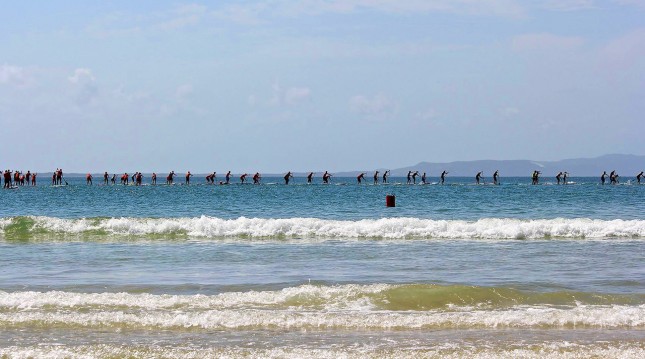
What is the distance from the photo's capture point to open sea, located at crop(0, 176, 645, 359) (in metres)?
10.1

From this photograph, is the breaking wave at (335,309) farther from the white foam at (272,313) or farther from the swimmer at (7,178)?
the swimmer at (7,178)

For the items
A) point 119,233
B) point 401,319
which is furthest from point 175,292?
point 119,233

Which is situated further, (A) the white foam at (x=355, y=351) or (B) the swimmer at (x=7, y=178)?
(B) the swimmer at (x=7, y=178)

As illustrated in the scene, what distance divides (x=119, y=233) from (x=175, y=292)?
15.3 meters

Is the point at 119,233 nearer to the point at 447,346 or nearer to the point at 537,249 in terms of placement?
the point at 537,249

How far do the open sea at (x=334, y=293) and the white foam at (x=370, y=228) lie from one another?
0.10 m

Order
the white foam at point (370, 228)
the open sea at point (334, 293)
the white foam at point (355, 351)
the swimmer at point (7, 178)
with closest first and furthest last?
1. the white foam at point (355, 351)
2. the open sea at point (334, 293)
3. the white foam at point (370, 228)
4. the swimmer at point (7, 178)

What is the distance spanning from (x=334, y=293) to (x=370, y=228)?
14007mm

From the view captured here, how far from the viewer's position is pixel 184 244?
2439cm

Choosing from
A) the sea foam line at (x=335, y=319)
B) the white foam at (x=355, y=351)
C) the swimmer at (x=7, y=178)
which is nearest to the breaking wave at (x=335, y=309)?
the sea foam line at (x=335, y=319)

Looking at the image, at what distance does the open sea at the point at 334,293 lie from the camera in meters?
10.1


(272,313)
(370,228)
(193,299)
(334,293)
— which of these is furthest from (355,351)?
(370,228)

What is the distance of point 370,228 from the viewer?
27.2 m

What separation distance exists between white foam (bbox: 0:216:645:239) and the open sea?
10cm
